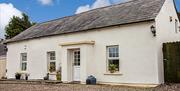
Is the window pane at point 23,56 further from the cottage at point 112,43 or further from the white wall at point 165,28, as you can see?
the white wall at point 165,28

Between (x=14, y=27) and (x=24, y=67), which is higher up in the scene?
(x=14, y=27)

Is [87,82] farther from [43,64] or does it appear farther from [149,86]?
[43,64]

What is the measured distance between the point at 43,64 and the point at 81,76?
5659mm

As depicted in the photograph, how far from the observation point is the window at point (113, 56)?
19098mm

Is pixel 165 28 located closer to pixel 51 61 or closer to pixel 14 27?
pixel 51 61

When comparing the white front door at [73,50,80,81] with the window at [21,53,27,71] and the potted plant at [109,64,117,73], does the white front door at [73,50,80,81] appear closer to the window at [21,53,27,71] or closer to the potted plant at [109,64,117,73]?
the potted plant at [109,64,117,73]

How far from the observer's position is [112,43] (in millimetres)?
19281

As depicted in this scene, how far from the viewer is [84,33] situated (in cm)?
2109

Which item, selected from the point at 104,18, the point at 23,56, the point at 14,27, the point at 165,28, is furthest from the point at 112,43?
the point at 14,27

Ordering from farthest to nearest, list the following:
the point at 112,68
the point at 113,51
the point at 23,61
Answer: the point at 23,61, the point at 113,51, the point at 112,68

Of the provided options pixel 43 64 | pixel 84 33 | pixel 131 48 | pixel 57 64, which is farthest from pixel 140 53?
pixel 43 64

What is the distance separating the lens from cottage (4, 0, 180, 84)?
687 inches

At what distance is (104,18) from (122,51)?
11.3 feet

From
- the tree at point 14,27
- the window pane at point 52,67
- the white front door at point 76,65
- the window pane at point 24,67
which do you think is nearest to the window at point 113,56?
the white front door at point 76,65
